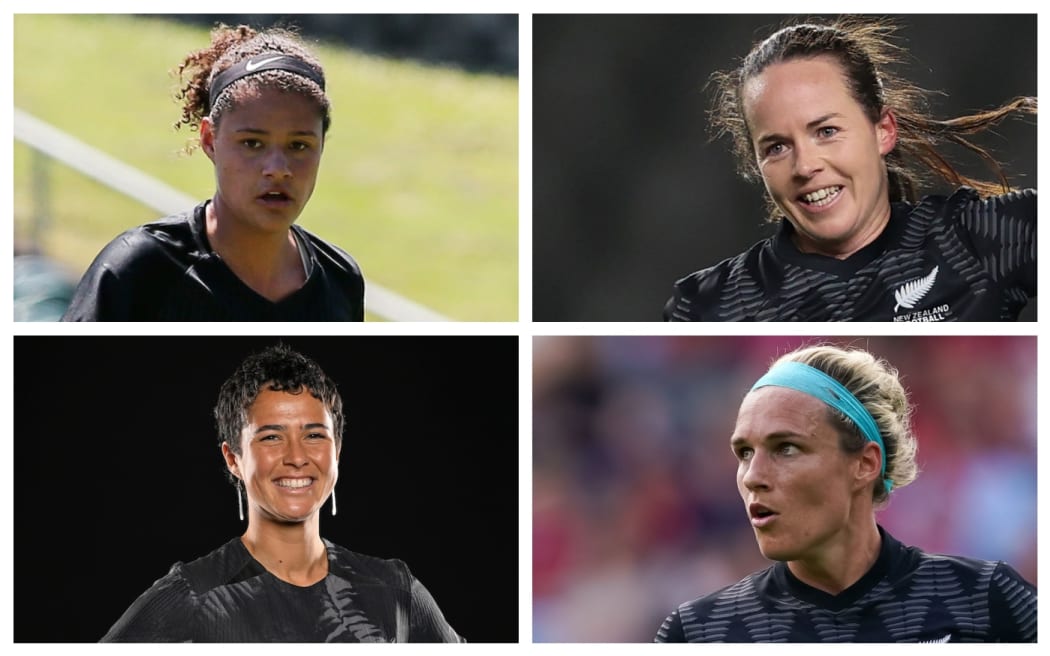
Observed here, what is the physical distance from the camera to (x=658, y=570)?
10.9 ft

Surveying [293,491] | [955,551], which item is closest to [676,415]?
[955,551]

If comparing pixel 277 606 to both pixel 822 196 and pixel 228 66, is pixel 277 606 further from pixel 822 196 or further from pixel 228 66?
pixel 822 196

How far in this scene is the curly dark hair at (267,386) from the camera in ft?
10.5

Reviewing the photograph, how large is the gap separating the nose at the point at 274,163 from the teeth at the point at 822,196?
3.72 ft

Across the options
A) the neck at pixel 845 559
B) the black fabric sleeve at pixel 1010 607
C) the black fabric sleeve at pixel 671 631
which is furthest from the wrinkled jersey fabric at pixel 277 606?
the black fabric sleeve at pixel 1010 607

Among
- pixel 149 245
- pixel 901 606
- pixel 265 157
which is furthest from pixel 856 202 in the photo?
pixel 149 245

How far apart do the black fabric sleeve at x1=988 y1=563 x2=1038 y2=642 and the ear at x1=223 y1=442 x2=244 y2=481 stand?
1.66m

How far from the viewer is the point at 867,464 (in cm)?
309

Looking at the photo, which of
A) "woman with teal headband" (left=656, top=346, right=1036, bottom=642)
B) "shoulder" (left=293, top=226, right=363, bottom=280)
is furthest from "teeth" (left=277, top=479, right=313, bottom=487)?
"woman with teal headband" (left=656, top=346, right=1036, bottom=642)

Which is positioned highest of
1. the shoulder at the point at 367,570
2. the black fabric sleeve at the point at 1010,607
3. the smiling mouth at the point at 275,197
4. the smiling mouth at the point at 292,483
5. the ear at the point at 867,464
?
the smiling mouth at the point at 275,197

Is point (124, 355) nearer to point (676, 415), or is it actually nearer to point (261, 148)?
point (261, 148)

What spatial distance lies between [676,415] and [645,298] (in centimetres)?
28

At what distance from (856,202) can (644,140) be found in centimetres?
52

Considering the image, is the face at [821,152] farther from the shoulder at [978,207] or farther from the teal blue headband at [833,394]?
the teal blue headband at [833,394]
